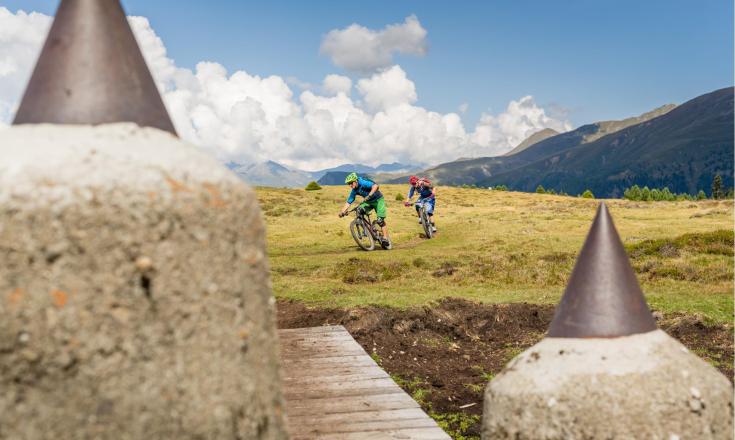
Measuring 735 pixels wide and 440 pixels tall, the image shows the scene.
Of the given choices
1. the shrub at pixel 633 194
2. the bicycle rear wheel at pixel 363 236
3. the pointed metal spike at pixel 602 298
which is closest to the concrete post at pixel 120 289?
the pointed metal spike at pixel 602 298

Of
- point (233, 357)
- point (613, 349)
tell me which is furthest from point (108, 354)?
point (613, 349)

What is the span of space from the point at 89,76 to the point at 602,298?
3.07 metres

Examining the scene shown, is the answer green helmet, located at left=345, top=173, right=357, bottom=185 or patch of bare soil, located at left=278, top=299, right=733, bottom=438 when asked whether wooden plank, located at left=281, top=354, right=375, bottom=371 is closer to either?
patch of bare soil, located at left=278, top=299, right=733, bottom=438

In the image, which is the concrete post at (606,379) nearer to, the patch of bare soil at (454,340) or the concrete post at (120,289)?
the concrete post at (120,289)

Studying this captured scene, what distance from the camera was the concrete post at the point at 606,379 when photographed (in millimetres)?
3328

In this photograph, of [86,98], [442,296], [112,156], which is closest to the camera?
[112,156]

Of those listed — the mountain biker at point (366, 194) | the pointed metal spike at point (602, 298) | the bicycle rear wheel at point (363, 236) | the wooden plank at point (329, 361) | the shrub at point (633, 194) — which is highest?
the mountain biker at point (366, 194)

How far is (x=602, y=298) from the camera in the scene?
12.2 ft

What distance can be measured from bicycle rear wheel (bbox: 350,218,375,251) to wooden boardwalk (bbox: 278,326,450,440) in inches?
581

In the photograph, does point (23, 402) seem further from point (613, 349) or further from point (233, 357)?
point (613, 349)

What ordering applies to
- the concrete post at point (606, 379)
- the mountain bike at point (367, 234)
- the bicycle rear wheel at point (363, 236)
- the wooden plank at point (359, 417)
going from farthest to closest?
the bicycle rear wheel at point (363, 236) → the mountain bike at point (367, 234) → the wooden plank at point (359, 417) → the concrete post at point (606, 379)

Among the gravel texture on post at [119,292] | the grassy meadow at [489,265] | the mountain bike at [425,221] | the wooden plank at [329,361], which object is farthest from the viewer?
the mountain bike at [425,221]

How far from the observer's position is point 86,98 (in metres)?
2.57

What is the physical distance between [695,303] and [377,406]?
32.3ft
